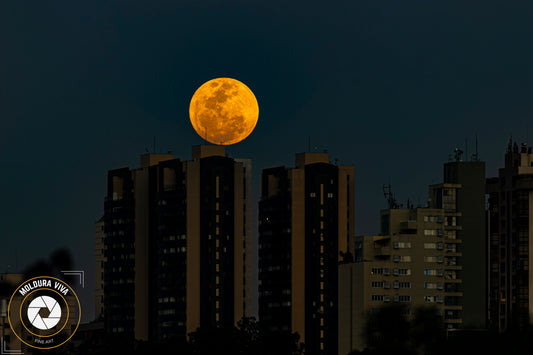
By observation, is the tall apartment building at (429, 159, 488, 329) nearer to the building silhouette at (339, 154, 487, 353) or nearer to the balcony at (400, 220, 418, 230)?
the building silhouette at (339, 154, 487, 353)

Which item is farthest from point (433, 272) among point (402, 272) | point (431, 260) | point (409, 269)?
point (402, 272)

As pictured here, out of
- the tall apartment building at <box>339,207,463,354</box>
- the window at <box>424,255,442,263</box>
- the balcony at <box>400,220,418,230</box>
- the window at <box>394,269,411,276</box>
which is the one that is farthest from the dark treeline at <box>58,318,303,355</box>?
the balcony at <box>400,220,418,230</box>

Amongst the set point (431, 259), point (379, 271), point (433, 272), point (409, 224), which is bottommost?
point (433, 272)

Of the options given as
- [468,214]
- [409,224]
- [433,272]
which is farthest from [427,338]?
[468,214]

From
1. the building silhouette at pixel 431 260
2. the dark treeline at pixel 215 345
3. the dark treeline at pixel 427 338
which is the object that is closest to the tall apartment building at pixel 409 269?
the building silhouette at pixel 431 260

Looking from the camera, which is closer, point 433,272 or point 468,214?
point 433,272

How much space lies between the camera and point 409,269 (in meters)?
194

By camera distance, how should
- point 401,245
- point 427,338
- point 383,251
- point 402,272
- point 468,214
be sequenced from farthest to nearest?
point 468,214
point 383,251
point 401,245
point 402,272
point 427,338

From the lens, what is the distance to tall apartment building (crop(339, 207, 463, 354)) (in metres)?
192

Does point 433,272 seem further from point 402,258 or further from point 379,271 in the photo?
point 379,271

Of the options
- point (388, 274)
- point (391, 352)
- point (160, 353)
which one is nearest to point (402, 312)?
point (391, 352)

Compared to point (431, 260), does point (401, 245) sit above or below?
above

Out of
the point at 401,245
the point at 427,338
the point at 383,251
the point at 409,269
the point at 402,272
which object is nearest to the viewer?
the point at 427,338

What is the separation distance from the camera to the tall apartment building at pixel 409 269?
631ft
